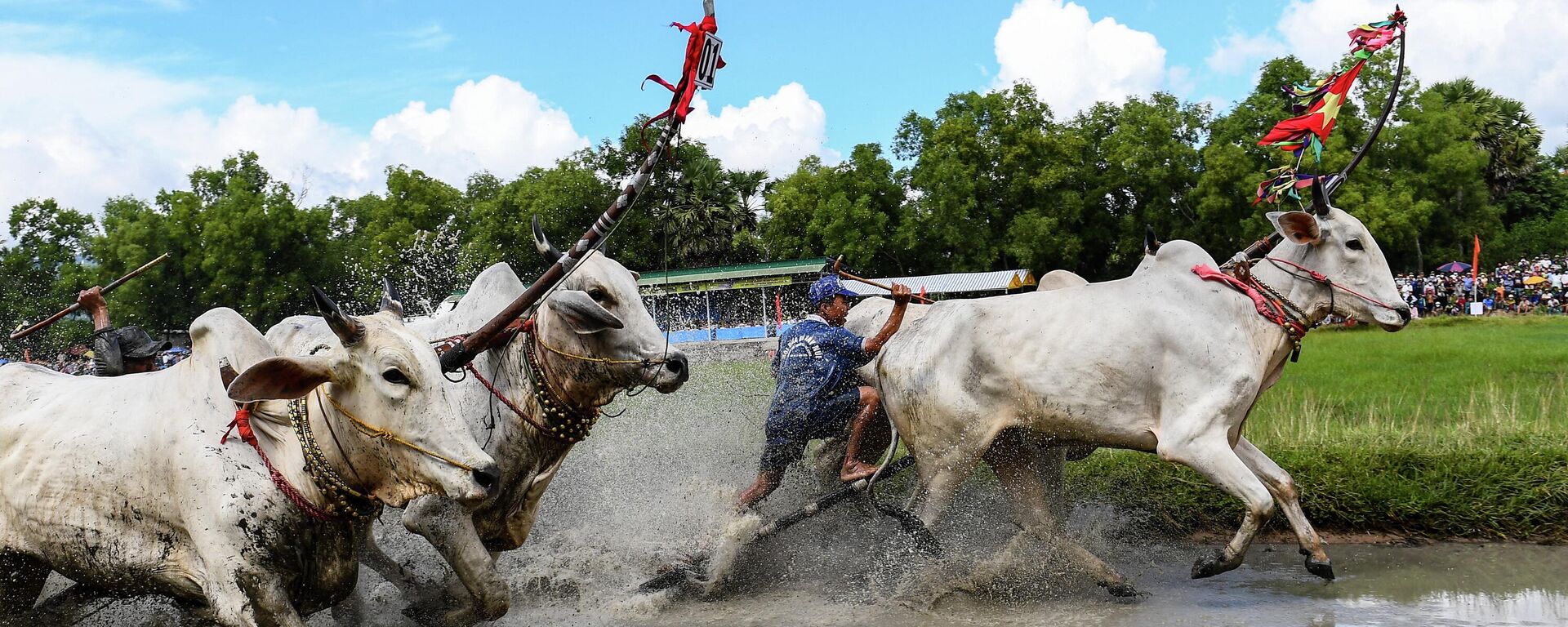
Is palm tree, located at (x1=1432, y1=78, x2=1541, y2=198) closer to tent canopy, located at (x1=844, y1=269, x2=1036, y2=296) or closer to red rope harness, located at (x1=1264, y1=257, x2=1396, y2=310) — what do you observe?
tent canopy, located at (x1=844, y1=269, x2=1036, y2=296)

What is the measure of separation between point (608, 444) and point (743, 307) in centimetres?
2695

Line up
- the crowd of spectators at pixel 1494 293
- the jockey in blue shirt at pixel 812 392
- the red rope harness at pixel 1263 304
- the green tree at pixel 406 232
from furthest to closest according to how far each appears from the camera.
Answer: the green tree at pixel 406 232 < the crowd of spectators at pixel 1494 293 < the jockey in blue shirt at pixel 812 392 < the red rope harness at pixel 1263 304

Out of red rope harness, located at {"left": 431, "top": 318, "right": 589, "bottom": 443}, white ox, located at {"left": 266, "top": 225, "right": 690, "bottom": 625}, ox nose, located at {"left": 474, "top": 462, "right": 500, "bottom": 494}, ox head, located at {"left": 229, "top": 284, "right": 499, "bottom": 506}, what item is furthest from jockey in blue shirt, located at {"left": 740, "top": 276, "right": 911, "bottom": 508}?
ox nose, located at {"left": 474, "top": 462, "right": 500, "bottom": 494}

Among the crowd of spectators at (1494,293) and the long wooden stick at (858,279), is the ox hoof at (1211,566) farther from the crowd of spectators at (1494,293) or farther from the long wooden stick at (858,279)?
the crowd of spectators at (1494,293)

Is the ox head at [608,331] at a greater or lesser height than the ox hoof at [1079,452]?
greater

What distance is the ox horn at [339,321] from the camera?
399 cm

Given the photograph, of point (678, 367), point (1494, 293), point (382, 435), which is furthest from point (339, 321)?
point (1494, 293)

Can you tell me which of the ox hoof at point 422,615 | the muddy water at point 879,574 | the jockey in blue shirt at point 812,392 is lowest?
the muddy water at point 879,574

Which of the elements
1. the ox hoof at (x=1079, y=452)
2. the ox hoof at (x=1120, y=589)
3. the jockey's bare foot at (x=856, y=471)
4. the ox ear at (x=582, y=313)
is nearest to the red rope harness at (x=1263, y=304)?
the ox hoof at (x=1079, y=452)

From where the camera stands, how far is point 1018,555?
6.55m

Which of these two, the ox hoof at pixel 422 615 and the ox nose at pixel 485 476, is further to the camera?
the ox hoof at pixel 422 615

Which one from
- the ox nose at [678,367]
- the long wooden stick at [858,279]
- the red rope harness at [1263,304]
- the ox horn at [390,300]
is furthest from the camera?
the long wooden stick at [858,279]

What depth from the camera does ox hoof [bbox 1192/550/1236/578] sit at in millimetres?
6086

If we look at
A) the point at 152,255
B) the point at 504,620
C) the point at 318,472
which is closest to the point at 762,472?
the point at 504,620
